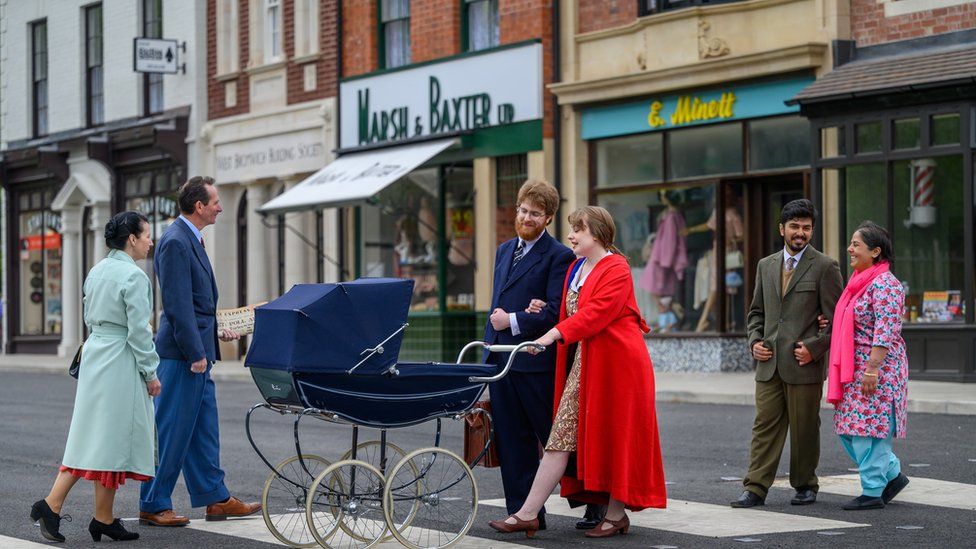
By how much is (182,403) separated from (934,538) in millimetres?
4103

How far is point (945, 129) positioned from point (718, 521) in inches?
449

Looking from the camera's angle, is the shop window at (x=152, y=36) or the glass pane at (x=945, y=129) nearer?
the glass pane at (x=945, y=129)

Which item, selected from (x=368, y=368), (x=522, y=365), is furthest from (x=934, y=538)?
(x=368, y=368)

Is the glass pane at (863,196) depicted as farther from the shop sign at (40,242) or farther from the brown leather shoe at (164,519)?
the shop sign at (40,242)

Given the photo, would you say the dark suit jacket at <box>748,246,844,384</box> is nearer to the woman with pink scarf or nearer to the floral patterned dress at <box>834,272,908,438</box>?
the woman with pink scarf

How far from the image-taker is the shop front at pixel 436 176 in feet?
83.8

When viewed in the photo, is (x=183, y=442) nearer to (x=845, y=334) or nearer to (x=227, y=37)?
(x=845, y=334)

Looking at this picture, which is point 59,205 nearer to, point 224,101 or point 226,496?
point 224,101

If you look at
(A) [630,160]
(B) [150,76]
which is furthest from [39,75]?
(A) [630,160]

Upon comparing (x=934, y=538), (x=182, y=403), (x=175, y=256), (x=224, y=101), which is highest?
(x=224, y=101)

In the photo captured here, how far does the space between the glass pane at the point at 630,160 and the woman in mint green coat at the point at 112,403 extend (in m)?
15.5

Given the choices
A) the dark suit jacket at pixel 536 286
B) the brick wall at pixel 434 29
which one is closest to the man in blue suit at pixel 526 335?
the dark suit jacket at pixel 536 286

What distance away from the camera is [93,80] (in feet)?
119

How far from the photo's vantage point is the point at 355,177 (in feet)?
87.2
